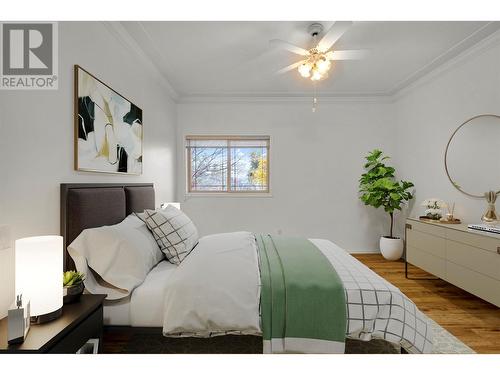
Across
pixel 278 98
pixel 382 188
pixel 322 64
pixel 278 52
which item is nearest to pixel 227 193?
pixel 278 98

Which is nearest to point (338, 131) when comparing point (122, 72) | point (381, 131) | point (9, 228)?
point (381, 131)

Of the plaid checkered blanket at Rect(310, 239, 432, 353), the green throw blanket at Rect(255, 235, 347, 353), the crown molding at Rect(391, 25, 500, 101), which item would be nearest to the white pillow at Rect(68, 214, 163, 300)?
the green throw blanket at Rect(255, 235, 347, 353)

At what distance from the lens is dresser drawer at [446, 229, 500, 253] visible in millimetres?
2070

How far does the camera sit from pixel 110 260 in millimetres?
1608

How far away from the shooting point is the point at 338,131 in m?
4.28

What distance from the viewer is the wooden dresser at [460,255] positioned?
6.84 feet

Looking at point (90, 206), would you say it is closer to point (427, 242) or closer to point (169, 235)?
point (169, 235)

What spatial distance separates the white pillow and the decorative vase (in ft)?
0.54

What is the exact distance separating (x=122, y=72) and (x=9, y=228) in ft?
5.83

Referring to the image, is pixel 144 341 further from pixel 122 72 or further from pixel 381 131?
pixel 381 131

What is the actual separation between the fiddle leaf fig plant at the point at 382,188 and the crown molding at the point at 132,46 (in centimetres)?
324

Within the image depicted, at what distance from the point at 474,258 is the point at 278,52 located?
9.02 feet

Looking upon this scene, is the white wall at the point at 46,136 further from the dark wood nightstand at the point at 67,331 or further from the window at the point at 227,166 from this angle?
the window at the point at 227,166

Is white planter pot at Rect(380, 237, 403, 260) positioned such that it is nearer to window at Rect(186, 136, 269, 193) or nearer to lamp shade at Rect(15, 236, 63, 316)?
window at Rect(186, 136, 269, 193)
